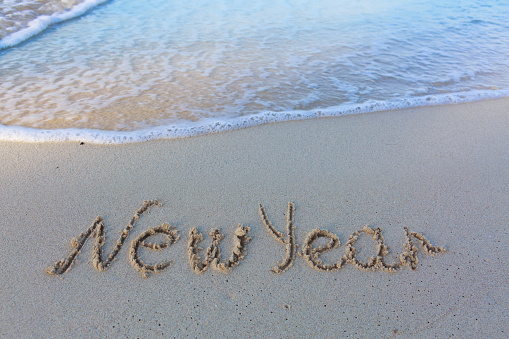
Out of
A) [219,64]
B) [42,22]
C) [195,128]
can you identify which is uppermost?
[42,22]

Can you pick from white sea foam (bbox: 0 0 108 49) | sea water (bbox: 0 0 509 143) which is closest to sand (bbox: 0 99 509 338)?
sea water (bbox: 0 0 509 143)

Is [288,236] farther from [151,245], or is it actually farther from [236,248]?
[151,245]

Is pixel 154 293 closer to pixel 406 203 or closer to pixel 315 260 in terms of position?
pixel 315 260

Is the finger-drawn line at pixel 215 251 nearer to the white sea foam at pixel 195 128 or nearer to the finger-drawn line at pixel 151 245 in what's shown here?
the finger-drawn line at pixel 151 245

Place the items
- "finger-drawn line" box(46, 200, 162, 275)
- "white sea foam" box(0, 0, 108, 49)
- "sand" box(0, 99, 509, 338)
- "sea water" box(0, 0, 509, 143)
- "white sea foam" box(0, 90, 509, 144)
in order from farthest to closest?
"white sea foam" box(0, 0, 108, 49) < "sea water" box(0, 0, 509, 143) < "white sea foam" box(0, 90, 509, 144) < "finger-drawn line" box(46, 200, 162, 275) < "sand" box(0, 99, 509, 338)

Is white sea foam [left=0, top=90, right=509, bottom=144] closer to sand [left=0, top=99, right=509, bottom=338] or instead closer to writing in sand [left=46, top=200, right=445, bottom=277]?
sand [left=0, top=99, right=509, bottom=338]

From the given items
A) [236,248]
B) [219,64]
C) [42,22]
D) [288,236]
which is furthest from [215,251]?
Answer: [42,22]

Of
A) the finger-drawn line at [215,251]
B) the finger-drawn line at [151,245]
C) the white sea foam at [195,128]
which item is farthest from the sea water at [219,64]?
the finger-drawn line at [215,251]

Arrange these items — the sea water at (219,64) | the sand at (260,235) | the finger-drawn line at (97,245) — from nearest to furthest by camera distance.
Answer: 1. the sand at (260,235)
2. the finger-drawn line at (97,245)
3. the sea water at (219,64)
